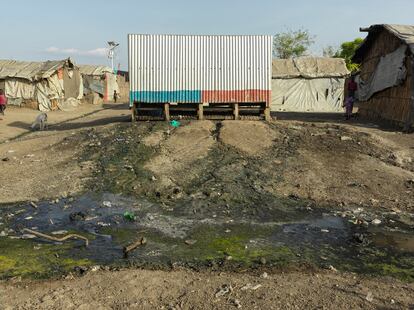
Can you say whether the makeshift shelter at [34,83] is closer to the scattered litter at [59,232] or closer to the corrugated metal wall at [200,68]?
the corrugated metal wall at [200,68]

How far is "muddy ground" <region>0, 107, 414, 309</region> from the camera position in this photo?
4012mm

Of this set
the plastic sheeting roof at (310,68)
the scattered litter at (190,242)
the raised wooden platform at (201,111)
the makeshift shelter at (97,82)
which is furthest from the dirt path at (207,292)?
the makeshift shelter at (97,82)

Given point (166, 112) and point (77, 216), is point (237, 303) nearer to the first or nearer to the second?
point (77, 216)

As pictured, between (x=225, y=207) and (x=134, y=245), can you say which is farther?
(x=225, y=207)

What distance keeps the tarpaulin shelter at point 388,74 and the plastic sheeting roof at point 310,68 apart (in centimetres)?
407

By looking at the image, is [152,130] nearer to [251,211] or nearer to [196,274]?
[251,211]

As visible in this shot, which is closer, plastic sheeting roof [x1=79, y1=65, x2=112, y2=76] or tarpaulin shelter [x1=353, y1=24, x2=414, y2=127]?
tarpaulin shelter [x1=353, y1=24, x2=414, y2=127]

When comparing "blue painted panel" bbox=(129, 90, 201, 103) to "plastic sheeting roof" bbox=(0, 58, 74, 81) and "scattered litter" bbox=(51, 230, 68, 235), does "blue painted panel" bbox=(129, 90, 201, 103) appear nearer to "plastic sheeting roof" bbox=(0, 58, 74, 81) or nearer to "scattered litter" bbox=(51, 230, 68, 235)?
"scattered litter" bbox=(51, 230, 68, 235)

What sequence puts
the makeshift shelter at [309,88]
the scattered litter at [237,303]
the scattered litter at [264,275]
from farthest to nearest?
the makeshift shelter at [309,88], the scattered litter at [264,275], the scattered litter at [237,303]

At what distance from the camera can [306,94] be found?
72.9 feet

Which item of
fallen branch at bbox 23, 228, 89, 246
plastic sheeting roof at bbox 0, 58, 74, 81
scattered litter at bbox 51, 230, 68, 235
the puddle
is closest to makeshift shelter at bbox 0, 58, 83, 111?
plastic sheeting roof at bbox 0, 58, 74, 81

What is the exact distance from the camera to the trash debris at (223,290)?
390 cm

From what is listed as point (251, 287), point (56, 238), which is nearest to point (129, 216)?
point (56, 238)

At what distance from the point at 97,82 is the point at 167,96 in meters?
19.2
